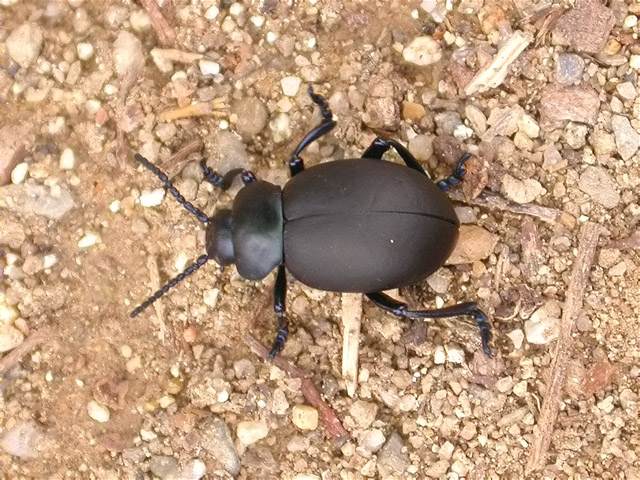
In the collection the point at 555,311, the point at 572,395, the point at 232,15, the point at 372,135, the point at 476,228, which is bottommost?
the point at 572,395

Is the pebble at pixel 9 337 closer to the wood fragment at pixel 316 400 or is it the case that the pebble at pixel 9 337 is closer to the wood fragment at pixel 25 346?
the wood fragment at pixel 25 346

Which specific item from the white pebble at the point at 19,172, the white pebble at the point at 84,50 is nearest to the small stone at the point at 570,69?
the white pebble at the point at 84,50

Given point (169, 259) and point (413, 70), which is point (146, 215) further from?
point (413, 70)

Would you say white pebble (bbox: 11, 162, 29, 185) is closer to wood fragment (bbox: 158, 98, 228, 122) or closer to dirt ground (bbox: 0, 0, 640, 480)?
dirt ground (bbox: 0, 0, 640, 480)

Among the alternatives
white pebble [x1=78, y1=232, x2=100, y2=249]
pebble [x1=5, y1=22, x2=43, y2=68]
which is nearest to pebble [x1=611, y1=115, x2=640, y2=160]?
white pebble [x1=78, y1=232, x2=100, y2=249]

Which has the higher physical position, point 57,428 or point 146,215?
point 146,215

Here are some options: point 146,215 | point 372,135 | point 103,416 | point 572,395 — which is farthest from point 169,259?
point 572,395
